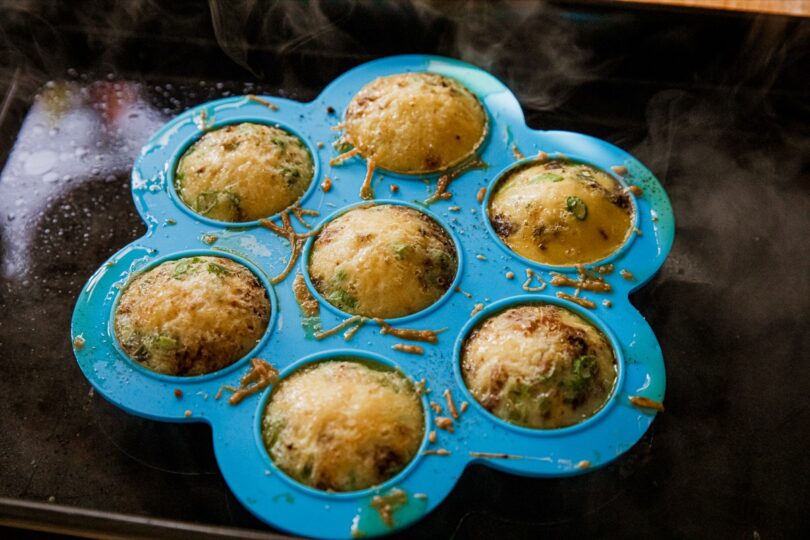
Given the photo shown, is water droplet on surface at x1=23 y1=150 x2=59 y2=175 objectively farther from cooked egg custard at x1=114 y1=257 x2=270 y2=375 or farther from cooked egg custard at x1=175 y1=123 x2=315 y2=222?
cooked egg custard at x1=114 y1=257 x2=270 y2=375

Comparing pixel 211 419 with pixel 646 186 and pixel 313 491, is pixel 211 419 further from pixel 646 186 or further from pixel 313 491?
pixel 646 186

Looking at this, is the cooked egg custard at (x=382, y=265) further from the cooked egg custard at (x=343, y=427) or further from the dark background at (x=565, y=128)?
the dark background at (x=565, y=128)

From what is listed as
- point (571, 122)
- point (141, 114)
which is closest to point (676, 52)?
point (571, 122)

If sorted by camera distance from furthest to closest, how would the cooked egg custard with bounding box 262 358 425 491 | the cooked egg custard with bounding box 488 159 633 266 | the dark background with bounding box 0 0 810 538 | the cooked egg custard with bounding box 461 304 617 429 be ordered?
the cooked egg custard with bounding box 488 159 633 266, the dark background with bounding box 0 0 810 538, the cooked egg custard with bounding box 461 304 617 429, the cooked egg custard with bounding box 262 358 425 491

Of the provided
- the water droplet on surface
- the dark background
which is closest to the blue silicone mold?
the dark background

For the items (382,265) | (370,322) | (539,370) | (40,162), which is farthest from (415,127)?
(40,162)

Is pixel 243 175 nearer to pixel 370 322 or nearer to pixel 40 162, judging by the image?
pixel 370 322

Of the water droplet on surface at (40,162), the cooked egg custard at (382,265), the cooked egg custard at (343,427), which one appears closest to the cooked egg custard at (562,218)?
the cooked egg custard at (382,265)
